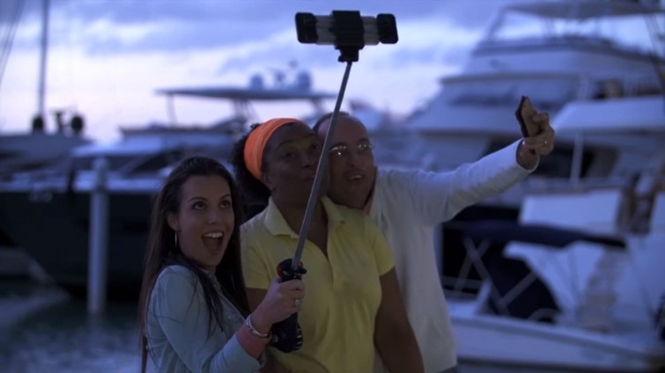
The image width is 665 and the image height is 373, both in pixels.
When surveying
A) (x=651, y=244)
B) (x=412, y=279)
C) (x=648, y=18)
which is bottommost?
(x=651, y=244)

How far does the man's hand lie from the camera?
2811mm

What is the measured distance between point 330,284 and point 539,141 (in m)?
0.66

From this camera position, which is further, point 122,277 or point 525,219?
point 122,277

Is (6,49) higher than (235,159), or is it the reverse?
(6,49)

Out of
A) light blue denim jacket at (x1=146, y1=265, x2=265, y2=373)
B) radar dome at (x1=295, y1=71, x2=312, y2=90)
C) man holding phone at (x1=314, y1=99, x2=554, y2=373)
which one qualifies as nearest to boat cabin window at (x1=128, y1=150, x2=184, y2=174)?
radar dome at (x1=295, y1=71, x2=312, y2=90)

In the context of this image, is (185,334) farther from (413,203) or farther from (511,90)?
(511,90)

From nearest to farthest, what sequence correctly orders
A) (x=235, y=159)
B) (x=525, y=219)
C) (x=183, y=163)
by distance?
(x=183, y=163) → (x=235, y=159) → (x=525, y=219)

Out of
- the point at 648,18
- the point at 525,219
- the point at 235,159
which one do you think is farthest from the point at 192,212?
the point at 648,18

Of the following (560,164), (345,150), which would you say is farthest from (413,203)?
(560,164)

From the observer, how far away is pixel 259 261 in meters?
2.80

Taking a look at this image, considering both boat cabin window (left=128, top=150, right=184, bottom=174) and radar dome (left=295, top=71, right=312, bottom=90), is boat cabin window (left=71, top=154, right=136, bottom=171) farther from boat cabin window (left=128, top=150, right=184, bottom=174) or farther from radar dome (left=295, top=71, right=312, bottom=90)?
radar dome (left=295, top=71, right=312, bottom=90)

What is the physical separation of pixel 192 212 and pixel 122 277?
55.7 ft

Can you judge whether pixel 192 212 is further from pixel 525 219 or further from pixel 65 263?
pixel 65 263

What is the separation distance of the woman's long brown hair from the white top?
62 centimetres
